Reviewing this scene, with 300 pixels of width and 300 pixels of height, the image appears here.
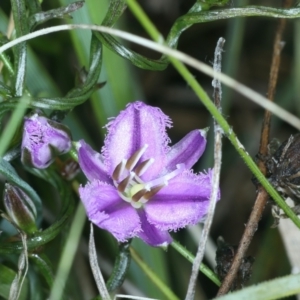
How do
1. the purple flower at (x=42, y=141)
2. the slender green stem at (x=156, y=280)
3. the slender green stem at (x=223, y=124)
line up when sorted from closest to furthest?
the slender green stem at (x=223, y=124) → the purple flower at (x=42, y=141) → the slender green stem at (x=156, y=280)

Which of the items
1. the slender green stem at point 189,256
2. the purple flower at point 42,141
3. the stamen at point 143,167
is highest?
the purple flower at point 42,141

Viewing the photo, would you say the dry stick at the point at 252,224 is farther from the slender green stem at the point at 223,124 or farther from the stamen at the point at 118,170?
the stamen at the point at 118,170

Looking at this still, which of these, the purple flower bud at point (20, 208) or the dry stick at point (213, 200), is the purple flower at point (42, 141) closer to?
the purple flower bud at point (20, 208)

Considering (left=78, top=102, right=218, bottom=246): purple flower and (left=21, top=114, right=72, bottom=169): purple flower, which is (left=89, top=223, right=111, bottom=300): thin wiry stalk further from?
(left=21, top=114, right=72, bottom=169): purple flower

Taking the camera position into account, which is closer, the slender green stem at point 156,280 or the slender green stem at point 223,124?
the slender green stem at point 223,124

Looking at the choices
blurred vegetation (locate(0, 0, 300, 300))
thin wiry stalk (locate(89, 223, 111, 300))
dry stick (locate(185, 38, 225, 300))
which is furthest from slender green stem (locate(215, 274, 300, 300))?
blurred vegetation (locate(0, 0, 300, 300))

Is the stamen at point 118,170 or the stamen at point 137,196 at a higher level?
the stamen at point 118,170

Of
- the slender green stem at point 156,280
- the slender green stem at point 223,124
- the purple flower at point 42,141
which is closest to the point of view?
the slender green stem at point 223,124

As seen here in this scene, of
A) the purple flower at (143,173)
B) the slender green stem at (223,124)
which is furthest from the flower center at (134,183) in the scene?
the slender green stem at (223,124)

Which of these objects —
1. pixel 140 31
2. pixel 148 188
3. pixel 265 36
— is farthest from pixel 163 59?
pixel 265 36

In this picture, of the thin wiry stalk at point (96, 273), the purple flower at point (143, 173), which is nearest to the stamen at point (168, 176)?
the purple flower at point (143, 173)
